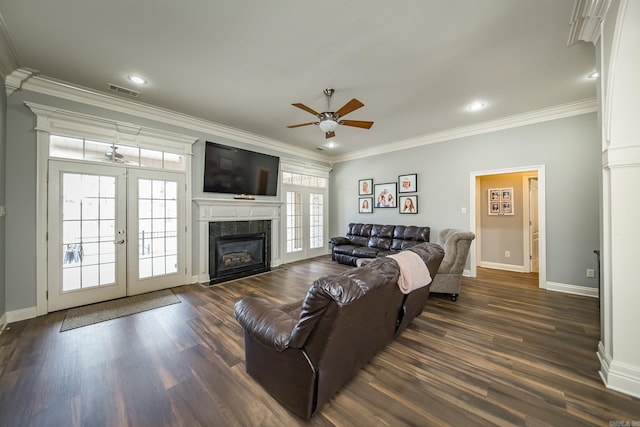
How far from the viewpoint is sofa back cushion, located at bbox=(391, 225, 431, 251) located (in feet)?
16.2

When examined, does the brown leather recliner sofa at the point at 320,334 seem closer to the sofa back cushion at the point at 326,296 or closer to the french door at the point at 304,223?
the sofa back cushion at the point at 326,296

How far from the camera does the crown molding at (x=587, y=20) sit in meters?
1.76

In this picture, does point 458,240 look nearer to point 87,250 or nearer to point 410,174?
point 410,174

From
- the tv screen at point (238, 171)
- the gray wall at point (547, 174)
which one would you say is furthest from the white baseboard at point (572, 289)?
the tv screen at point (238, 171)

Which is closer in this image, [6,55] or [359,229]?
[6,55]

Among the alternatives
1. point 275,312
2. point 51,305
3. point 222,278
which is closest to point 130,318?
point 51,305

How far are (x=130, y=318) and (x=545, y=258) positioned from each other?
6.16m

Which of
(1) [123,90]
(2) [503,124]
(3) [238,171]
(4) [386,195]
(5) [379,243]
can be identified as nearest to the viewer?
(1) [123,90]

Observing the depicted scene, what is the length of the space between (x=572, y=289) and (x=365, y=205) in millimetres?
4017

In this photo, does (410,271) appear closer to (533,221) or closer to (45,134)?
(45,134)

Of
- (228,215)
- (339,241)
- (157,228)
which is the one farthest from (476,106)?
(157,228)

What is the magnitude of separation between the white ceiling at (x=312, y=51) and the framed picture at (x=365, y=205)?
8.99 feet

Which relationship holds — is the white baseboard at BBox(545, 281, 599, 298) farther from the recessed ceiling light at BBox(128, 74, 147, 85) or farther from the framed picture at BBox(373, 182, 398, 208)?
the recessed ceiling light at BBox(128, 74, 147, 85)

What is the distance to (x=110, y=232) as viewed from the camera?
3406mm
